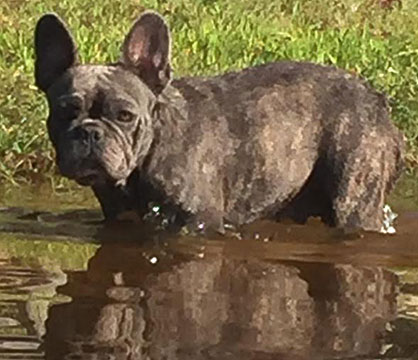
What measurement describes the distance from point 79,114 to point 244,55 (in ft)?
15.8

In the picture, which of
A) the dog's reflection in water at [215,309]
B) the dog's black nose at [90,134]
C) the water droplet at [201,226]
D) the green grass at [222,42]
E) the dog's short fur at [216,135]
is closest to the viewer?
the dog's reflection in water at [215,309]

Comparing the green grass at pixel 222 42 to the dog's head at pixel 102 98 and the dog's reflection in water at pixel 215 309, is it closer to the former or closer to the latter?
the dog's head at pixel 102 98

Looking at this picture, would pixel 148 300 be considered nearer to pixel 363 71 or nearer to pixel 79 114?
pixel 79 114

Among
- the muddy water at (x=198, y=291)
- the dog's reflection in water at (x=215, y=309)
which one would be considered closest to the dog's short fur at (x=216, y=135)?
the muddy water at (x=198, y=291)

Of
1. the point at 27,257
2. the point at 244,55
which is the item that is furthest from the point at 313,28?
the point at 27,257

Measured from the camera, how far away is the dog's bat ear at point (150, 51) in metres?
7.23

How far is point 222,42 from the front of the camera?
39.0ft

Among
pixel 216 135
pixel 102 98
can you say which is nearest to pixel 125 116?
pixel 102 98

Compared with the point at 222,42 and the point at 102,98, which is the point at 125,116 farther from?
the point at 222,42

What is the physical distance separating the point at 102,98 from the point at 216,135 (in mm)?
770

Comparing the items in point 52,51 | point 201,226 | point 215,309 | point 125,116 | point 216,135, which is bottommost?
point 215,309

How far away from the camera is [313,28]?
531 inches

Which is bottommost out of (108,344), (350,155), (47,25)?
(108,344)

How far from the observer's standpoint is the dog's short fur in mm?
6938
